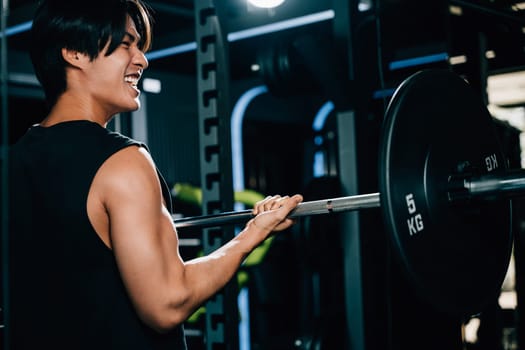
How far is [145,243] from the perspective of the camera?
3.62 ft

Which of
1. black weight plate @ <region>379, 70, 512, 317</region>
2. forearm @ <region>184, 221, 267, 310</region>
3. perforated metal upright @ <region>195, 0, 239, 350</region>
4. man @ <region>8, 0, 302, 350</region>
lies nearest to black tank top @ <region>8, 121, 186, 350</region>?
man @ <region>8, 0, 302, 350</region>

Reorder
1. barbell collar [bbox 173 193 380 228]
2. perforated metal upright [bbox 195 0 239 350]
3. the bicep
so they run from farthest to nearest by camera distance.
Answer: perforated metal upright [bbox 195 0 239 350] < barbell collar [bbox 173 193 380 228] < the bicep

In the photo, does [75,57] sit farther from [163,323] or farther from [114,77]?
[163,323]

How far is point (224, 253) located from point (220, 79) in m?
0.76

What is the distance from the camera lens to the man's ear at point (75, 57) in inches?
49.3

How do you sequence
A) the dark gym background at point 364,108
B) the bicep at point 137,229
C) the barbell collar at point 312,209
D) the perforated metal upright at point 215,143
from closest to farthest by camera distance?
the bicep at point 137,229, the barbell collar at point 312,209, the perforated metal upright at point 215,143, the dark gym background at point 364,108

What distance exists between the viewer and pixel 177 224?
1608mm

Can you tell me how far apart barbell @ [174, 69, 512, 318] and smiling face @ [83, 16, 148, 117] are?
396mm

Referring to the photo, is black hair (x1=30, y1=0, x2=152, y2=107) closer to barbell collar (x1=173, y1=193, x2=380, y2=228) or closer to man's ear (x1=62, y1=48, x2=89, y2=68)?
man's ear (x1=62, y1=48, x2=89, y2=68)

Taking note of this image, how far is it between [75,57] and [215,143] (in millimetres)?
666

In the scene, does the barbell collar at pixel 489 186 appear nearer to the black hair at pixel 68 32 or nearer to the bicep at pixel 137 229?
the bicep at pixel 137 229

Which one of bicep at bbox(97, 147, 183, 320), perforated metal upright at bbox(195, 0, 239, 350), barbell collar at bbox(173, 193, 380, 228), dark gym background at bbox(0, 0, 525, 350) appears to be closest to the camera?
bicep at bbox(97, 147, 183, 320)

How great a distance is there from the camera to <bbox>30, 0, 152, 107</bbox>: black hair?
1.24 m

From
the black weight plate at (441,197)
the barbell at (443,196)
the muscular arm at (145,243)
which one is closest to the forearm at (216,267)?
the muscular arm at (145,243)
